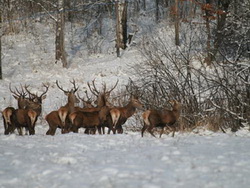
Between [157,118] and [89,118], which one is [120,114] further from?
[157,118]

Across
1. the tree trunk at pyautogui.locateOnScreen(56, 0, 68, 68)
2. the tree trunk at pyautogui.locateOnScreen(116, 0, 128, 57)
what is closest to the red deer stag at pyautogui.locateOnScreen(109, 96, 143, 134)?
the tree trunk at pyautogui.locateOnScreen(56, 0, 68, 68)

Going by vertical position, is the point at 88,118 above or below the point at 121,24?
below

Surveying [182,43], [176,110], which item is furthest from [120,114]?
[182,43]

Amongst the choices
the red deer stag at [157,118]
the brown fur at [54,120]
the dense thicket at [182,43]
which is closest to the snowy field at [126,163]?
the red deer stag at [157,118]

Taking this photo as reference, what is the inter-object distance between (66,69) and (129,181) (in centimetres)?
1751

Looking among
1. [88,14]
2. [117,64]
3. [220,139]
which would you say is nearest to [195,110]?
[220,139]

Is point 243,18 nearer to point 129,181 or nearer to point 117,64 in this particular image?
point 129,181

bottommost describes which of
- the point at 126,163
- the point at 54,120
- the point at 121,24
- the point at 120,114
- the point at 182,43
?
the point at 126,163

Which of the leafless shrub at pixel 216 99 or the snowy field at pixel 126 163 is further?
the leafless shrub at pixel 216 99

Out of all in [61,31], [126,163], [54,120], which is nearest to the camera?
[126,163]

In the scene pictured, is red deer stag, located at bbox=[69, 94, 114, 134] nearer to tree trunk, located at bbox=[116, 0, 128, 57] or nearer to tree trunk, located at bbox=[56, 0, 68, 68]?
tree trunk, located at bbox=[56, 0, 68, 68]

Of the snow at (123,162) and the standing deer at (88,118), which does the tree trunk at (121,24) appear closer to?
the standing deer at (88,118)

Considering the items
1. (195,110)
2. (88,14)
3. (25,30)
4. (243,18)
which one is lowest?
(195,110)

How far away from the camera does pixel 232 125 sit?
1005 cm
